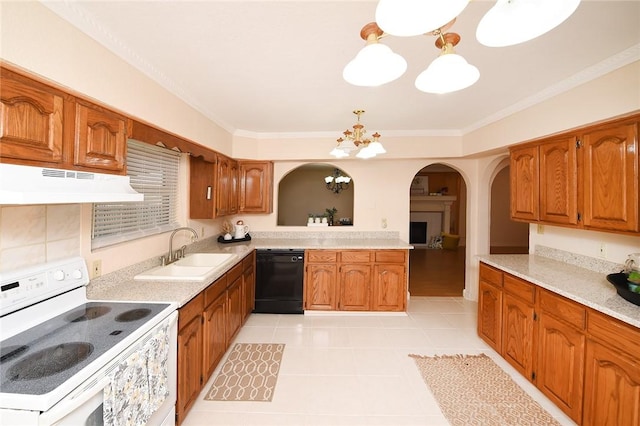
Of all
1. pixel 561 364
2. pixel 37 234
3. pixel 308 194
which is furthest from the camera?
pixel 308 194

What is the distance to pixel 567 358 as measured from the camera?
181cm

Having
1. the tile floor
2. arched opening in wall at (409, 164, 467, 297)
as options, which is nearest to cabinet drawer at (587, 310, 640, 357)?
the tile floor

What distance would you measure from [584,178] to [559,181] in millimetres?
207

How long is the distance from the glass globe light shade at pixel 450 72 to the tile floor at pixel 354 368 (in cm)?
210

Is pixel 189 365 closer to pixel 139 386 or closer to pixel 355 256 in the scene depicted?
pixel 139 386

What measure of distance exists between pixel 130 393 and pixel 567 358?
2.64 m

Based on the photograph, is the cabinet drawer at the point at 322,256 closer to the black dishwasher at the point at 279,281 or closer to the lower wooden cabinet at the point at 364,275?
the lower wooden cabinet at the point at 364,275

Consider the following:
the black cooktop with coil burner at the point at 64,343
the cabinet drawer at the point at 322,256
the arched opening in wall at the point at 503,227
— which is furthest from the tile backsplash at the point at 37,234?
the arched opening in wall at the point at 503,227

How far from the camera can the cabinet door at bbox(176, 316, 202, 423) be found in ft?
5.53

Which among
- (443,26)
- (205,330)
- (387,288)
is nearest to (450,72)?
(443,26)

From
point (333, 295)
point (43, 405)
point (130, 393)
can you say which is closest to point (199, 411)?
point (130, 393)

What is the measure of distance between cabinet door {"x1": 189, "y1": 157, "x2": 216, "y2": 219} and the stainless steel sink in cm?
49

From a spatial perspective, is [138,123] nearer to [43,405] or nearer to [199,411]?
[43,405]

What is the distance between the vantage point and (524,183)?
103 inches
